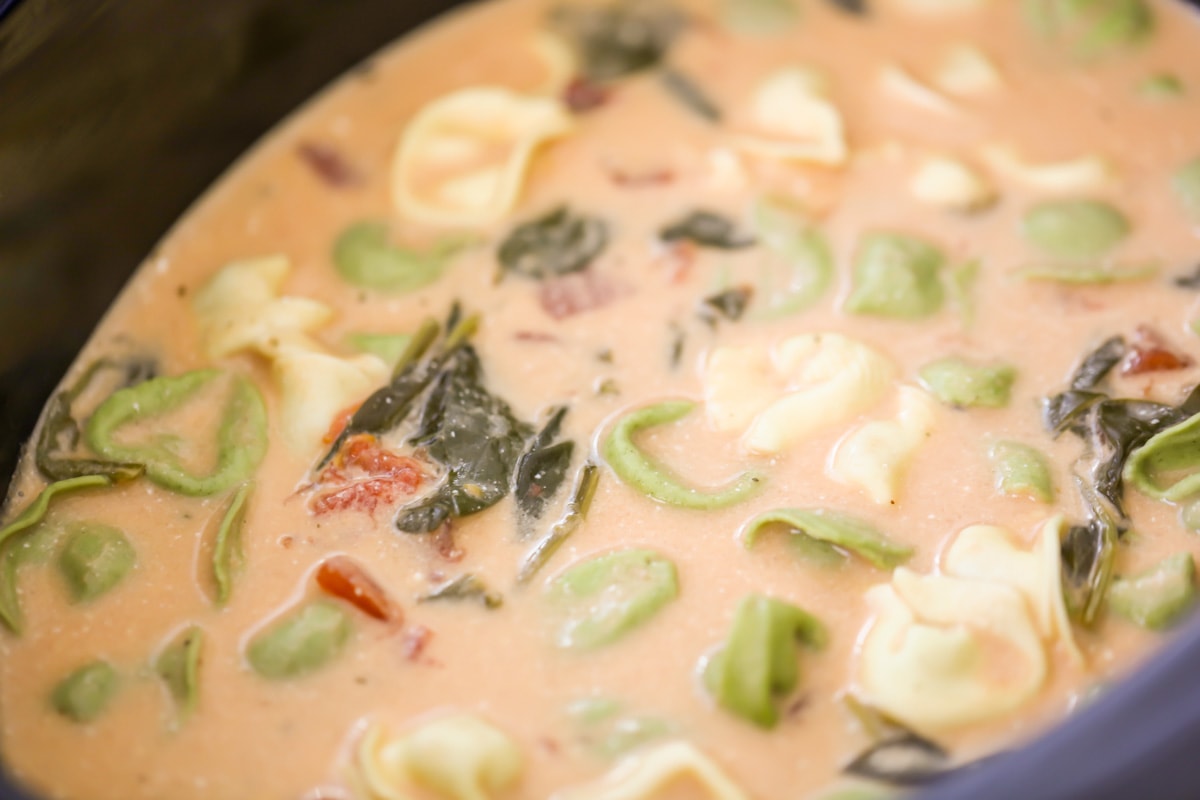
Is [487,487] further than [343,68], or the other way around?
[343,68]

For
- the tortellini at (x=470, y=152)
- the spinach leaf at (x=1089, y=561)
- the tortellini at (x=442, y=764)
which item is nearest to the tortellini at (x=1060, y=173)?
the spinach leaf at (x=1089, y=561)

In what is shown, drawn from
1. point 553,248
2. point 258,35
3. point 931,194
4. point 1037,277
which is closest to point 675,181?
point 553,248

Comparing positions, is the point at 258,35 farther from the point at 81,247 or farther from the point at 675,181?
the point at 675,181

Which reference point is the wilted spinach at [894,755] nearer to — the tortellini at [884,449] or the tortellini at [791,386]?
the tortellini at [884,449]

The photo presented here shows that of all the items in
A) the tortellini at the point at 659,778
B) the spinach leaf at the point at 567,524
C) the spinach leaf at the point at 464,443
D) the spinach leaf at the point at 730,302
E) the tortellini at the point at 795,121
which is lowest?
the tortellini at the point at 659,778

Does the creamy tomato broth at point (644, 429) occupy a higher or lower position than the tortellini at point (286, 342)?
lower

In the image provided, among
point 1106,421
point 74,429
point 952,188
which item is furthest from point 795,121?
point 74,429

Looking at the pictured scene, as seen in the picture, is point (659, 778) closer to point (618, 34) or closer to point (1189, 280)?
point (1189, 280)

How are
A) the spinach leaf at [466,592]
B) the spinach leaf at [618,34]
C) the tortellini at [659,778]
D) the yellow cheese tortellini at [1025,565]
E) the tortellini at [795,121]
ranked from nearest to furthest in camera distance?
the tortellini at [659,778]
the yellow cheese tortellini at [1025,565]
the spinach leaf at [466,592]
the tortellini at [795,121]
the spinach leaf at [618,34]
